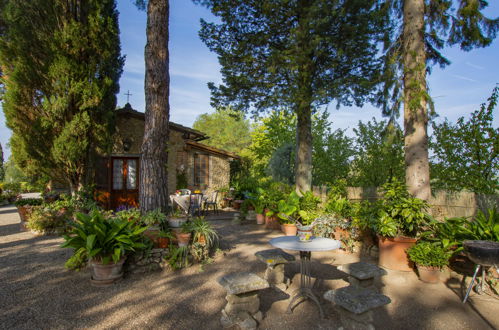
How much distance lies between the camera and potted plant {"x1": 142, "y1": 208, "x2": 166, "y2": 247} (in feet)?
16.2

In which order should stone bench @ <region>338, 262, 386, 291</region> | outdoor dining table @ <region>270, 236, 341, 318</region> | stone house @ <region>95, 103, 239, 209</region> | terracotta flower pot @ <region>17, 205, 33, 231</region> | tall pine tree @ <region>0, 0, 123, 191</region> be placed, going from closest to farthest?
outdoor dining table @ <region>270, 236, 341, 318</region> < stone bench @ <region>338, 262, 386, 291</region> < terracotta flower pot @ <region>17, 205, 33, 231</region> < tall pine tree @ <region>0, 0, 123, 191</region> < stone house @ <region>95, 103, 239, 209</region>

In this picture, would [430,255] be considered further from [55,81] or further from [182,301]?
[55,81]

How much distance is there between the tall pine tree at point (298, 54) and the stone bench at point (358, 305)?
19.7ft

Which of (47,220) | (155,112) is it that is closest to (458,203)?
(155,112)

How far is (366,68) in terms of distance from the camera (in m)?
9.20

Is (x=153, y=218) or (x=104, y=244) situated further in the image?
(x=153, y=218)

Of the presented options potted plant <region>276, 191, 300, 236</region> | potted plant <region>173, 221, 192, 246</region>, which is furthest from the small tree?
potted plant <region>173, 221, 192, 246</region>

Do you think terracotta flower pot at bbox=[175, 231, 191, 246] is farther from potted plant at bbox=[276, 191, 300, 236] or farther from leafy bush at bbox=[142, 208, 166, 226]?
potted plant at bbox=[276, 191, 300, 236]

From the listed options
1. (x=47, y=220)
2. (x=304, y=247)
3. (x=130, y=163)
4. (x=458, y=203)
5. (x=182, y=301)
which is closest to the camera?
(x=304, y=247)

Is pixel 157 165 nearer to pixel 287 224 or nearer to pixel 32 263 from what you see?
pixel 32 263

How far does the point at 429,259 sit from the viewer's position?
4.13 m

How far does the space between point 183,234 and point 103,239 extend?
130 centimetres

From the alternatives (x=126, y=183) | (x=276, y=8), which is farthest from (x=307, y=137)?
(x=126, y=183)

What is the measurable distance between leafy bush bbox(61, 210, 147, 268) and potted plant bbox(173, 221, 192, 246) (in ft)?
2.14
